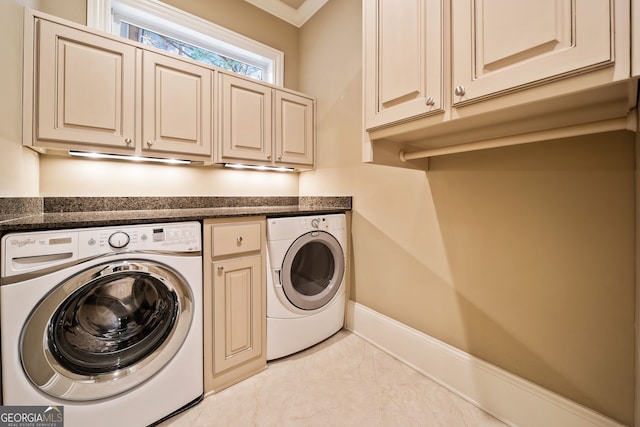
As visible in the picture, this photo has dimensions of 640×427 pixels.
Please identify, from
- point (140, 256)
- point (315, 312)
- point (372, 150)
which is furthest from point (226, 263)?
point (372, 150)

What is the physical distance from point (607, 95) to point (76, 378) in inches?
82.7

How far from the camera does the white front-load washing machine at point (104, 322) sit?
3.11 feet

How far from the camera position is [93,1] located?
5.68ft

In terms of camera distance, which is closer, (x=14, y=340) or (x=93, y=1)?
(x=14, y=340)

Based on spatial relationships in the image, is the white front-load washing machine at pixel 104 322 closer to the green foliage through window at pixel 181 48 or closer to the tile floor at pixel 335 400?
the tile floor at pixel 335 400

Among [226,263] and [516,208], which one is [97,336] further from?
[516,208]

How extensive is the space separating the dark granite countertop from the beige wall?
0.63m

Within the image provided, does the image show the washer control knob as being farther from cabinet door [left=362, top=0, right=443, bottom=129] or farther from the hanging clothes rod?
the hanging clothes rod

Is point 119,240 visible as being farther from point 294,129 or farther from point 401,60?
point 294,129

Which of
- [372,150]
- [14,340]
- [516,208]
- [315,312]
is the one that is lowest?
[315,312]

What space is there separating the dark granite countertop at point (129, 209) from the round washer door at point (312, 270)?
219mm

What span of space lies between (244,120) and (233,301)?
137cm

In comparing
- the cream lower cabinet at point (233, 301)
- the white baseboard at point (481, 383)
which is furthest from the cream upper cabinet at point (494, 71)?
the white baseboard at point (481, 383)

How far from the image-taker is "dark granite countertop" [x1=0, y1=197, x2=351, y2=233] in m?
1.09
